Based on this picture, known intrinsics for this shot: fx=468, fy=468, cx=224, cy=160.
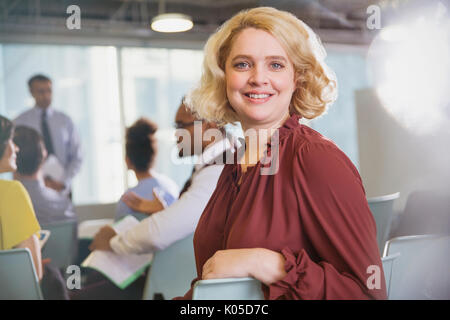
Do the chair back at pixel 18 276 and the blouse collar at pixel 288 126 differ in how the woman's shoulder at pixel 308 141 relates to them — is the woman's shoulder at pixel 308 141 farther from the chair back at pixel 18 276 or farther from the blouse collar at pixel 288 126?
the chair back at pixel 18 276

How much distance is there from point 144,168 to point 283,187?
1.32 meters

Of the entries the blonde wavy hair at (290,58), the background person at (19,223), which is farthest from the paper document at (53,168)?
the blonde wavy hair at (290,58)

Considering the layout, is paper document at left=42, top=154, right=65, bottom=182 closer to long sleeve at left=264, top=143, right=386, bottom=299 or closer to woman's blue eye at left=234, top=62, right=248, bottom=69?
woman's blue eye at left=234, top=62, right=248, bottom=69

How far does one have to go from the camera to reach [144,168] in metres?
2.17

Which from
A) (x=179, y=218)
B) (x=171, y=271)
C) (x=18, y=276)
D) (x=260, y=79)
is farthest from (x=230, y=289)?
(x=18, y=276)

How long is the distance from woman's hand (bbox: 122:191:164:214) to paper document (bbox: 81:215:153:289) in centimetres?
8

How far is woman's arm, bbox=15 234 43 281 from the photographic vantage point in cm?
168

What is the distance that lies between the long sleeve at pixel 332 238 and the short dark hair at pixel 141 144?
1377mm

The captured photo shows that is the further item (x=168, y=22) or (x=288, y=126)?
(x=168, y=22)

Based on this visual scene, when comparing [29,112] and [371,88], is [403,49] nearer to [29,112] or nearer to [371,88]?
[371,88]

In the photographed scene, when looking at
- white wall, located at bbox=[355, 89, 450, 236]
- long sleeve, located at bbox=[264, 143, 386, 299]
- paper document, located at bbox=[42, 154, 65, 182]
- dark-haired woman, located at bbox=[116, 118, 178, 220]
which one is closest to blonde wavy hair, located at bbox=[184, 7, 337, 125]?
long sleeve, located at bbox=[264, 143, 386, 299]

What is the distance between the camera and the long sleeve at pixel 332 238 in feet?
2.80

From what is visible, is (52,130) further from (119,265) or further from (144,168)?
(119,265)

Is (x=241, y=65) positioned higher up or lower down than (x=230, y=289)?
higher up
